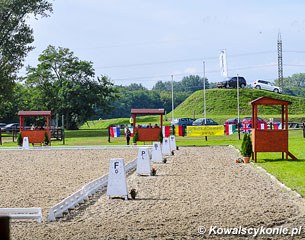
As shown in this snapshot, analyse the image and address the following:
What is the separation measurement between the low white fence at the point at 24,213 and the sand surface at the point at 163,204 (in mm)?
363

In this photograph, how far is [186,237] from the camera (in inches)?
358

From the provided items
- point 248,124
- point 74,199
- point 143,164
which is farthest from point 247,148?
point 248,124

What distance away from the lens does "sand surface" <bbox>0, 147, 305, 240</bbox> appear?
980 centimetres

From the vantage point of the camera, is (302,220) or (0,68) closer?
(302,220)

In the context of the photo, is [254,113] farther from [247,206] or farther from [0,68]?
→ [0,68]

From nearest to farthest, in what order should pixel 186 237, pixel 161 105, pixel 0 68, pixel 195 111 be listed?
pixel 186 237, pixel 0 68, pixel 195 111, pixel 161 105

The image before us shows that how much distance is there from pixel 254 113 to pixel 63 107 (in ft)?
171

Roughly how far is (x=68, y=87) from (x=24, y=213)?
217 feet

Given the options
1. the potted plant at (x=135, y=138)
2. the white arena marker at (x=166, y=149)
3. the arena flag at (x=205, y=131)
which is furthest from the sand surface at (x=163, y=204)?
the arena flag at (x=205, y=131)

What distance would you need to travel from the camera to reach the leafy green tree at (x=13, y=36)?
61.5 metres

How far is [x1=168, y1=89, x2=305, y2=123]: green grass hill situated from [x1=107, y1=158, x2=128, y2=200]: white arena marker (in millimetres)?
62491

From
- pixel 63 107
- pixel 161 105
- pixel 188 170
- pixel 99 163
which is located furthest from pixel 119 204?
pixel 161 105

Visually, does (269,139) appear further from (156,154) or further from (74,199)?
(74,199)

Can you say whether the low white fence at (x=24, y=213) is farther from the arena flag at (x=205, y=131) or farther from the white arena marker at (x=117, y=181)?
the arena flag at (x=205, y=131)
